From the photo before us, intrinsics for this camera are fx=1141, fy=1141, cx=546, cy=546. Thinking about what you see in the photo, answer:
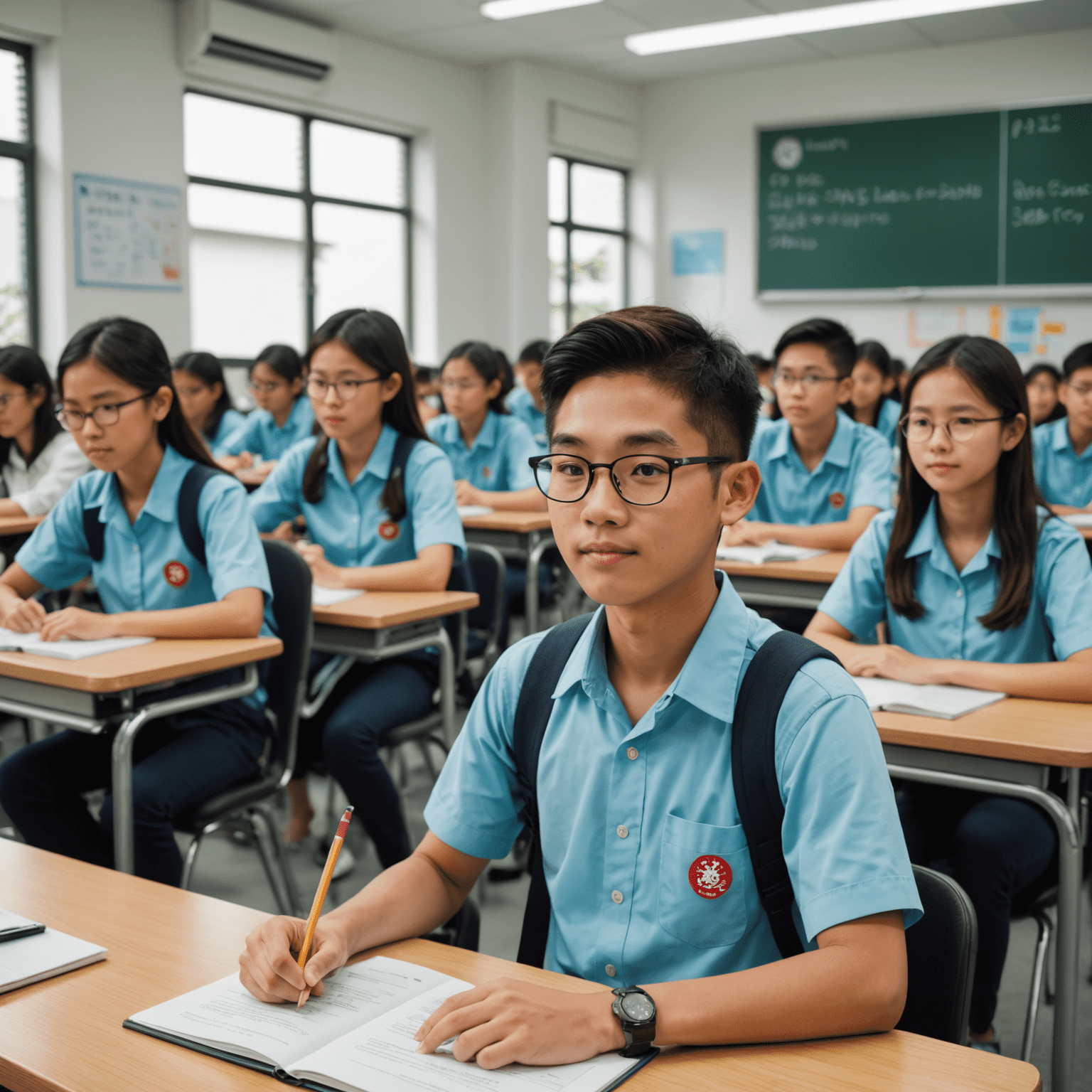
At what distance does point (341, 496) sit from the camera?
294cm

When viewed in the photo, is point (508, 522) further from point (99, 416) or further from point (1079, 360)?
point (1079, 360)

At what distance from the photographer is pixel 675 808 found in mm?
1030

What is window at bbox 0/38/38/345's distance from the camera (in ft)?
18.1

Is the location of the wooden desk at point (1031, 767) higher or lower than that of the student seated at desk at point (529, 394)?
lower

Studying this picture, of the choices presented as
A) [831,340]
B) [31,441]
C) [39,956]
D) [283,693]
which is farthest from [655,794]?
[31,441]

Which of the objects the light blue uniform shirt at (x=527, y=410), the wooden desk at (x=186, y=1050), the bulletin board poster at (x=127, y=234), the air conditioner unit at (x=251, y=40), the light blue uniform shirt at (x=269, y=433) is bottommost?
the wooden desk at (x=186, y=1050)

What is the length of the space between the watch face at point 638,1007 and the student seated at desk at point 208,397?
4212 mm

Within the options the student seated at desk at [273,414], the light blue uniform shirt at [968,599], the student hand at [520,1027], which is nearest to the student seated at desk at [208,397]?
the student seated at desk at [273,414]

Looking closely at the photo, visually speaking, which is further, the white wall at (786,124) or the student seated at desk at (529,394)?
the white wall at (786,124)

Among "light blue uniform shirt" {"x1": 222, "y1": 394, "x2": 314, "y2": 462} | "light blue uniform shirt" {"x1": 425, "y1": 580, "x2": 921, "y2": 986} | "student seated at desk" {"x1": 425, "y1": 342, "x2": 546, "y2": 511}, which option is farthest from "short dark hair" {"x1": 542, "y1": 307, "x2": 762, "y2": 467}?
"light blue uniform shirt" {"x1": 222, "y1": 394, "x2": 314, "y2": 462}

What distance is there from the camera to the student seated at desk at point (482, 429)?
4574 mm

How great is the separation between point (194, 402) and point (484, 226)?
3650 mm

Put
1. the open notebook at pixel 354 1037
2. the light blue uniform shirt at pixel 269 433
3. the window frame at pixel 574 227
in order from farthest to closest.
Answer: the window frame at pixel 574 227 → the light blue uniform shirt at pixel 269 433 → the open notebook at pixel 354 1037

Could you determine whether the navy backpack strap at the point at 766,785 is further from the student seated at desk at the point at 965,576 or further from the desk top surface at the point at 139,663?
the desk top surface at the point at 139,663
